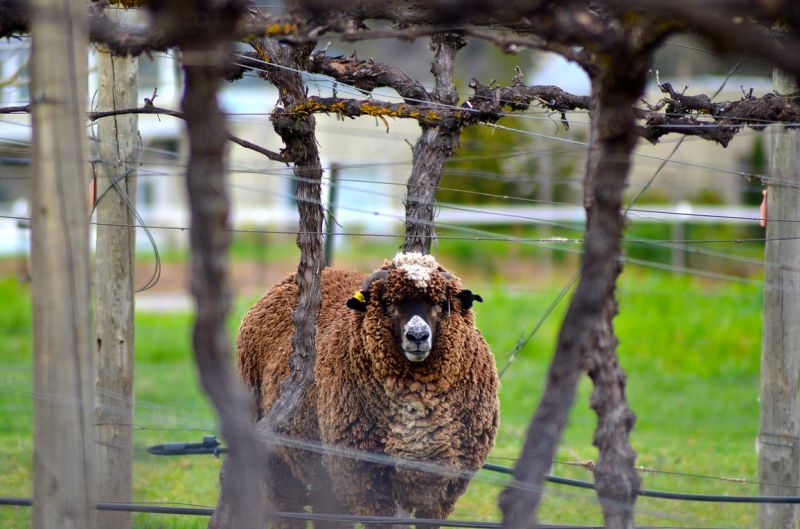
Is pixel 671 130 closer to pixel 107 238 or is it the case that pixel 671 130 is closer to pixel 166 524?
pixel 107 238

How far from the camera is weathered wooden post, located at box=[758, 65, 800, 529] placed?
6.14 m

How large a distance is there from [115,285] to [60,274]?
308 centimetres

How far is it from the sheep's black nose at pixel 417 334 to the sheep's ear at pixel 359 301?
521 mm

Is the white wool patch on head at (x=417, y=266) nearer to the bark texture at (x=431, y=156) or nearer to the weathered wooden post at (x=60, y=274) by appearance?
the bark texture at (x=431, y=156)

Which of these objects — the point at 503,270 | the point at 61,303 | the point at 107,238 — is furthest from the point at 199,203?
the point at 503,270

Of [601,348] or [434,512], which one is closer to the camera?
[601,348]

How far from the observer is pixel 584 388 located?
14508 mm

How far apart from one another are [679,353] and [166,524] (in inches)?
391

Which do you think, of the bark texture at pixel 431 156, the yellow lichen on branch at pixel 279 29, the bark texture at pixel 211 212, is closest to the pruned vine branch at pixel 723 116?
the bark texture at pixel 431 156

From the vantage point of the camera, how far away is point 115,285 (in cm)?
627

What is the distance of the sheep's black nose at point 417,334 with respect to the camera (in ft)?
16.9

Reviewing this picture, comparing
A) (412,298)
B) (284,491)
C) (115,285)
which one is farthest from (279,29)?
(284,491)

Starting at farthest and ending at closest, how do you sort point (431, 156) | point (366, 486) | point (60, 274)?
point (431, 156) → point (366, 486) → point (60, 274)

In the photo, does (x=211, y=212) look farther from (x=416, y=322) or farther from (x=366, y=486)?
(x=366, y=486)
